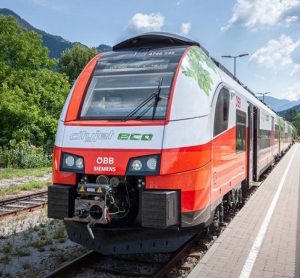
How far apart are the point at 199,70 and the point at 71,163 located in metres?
2.39

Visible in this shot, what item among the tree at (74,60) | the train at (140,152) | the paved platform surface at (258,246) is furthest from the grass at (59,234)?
the tree at (74,60)

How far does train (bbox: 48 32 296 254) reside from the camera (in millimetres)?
5477

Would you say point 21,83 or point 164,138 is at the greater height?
point 21,83

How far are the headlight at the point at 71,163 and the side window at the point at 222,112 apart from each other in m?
2.10

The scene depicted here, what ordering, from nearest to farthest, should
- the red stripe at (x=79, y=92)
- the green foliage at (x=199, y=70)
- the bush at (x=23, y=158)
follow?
the green foliage at (x=199, y=70) → the red stripe at (x=79, y=92) → the bush at (x=23, y=158)

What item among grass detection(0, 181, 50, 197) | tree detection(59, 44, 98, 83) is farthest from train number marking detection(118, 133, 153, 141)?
tree detection(59, 44, 98, 83)

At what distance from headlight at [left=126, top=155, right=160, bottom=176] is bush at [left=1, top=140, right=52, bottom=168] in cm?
1902

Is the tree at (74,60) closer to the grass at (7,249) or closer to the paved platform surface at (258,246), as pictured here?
the paved platform surface at (258,246)

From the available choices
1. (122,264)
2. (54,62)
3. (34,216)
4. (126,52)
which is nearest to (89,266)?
(122,264)

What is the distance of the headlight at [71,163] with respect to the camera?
5.77m

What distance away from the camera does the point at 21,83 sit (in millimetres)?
29453

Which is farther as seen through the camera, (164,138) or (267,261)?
(267,261)

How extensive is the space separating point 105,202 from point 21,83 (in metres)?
25.9

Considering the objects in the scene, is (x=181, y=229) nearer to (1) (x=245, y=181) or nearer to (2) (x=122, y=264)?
(2) (x=122, y=264)
